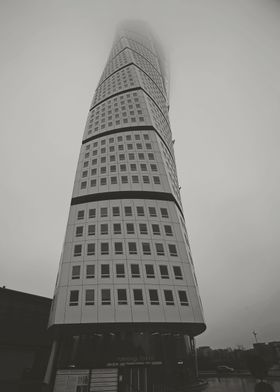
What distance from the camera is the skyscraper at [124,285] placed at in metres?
25.7

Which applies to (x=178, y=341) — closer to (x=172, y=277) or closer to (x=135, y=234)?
(x=172, y=277)

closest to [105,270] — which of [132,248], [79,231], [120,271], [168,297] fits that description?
[120,271]

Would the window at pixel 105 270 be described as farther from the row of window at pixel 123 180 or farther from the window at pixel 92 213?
the row of window at pixel 123 180

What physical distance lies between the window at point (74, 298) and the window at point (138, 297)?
6493 millimetres

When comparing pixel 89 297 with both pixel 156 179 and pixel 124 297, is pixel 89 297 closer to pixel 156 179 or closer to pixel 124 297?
pixel 124 297

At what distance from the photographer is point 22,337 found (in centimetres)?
3297

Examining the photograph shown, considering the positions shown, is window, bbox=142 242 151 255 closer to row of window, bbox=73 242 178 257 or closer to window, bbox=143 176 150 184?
row of window, bbox=73 242 178 257

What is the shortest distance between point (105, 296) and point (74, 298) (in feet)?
11.6

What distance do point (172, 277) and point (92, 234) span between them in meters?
12.0

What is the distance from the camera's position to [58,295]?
29.4 meters

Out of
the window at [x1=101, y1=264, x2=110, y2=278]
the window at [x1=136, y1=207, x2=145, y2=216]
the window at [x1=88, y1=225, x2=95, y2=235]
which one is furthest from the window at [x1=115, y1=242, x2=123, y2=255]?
the window at [x1=136, y1=207, x2=145, y2=216]

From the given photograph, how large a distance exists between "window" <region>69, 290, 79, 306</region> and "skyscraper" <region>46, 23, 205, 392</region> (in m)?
0.11

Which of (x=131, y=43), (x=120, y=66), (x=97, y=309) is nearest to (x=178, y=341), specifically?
(x=97, y=309)

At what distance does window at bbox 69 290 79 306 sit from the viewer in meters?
28.4
